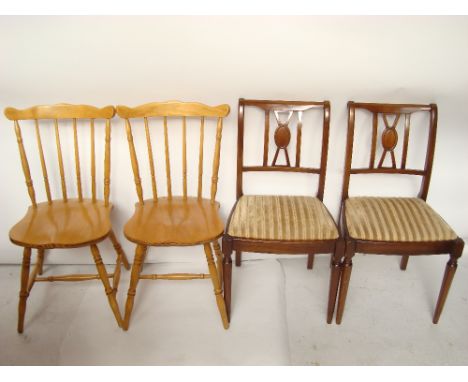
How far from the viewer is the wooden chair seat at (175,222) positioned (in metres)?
1.33

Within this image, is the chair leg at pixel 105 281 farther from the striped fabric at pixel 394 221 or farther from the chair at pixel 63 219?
the striped fabric at pixel 394 221

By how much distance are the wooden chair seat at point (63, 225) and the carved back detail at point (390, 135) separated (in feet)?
3.96

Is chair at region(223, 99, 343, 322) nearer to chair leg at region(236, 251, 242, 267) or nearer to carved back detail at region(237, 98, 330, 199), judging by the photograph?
carved back detail at region(237, 98, 330, 199)

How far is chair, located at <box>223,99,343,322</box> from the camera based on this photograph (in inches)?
54.6

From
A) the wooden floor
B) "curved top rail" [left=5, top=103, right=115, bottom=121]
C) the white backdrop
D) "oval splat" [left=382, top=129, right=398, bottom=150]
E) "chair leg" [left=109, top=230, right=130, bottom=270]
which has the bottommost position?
the wooden floor

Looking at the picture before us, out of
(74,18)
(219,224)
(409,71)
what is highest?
(74,18)

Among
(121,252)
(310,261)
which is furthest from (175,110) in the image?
(310,261)

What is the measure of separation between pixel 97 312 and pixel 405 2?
2094 millimetres

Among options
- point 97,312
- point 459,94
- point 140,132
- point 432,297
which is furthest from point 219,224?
point 459,94

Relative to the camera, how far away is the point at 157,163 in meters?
1.76

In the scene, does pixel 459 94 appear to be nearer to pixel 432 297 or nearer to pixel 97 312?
pixel 432 297

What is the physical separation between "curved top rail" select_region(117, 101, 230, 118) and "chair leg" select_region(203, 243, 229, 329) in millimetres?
613

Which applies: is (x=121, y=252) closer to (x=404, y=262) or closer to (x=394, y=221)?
(x=394, y=221)

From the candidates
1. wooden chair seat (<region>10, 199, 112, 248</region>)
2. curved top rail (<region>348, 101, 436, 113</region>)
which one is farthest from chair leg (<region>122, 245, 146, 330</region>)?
curved top rail (<region>348, 101, 436, 113</region>)
